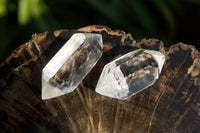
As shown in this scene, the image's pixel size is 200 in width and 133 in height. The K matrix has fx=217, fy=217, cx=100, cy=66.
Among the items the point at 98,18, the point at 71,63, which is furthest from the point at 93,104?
the point at 98,18

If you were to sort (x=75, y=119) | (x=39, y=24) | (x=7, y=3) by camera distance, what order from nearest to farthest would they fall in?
(x=75, y=119), (x=39, y=24), (x=7, y=3)

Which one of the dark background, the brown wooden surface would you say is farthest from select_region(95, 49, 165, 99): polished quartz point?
the dark background

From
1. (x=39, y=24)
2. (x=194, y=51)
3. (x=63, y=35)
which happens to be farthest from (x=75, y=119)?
(x=39, y=24)

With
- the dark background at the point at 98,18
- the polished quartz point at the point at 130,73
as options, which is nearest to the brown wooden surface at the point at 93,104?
the polished quartz point at the point at 130,73

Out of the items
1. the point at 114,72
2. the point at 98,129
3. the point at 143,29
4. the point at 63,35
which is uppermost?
the point at 63,35

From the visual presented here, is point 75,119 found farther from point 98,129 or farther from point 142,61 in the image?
point 142,61

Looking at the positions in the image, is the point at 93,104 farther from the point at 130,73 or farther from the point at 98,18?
the point at 98,18
